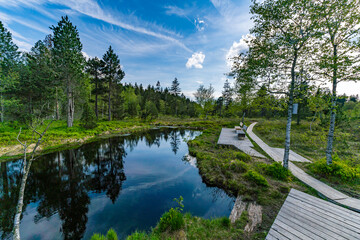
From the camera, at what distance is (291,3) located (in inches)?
262

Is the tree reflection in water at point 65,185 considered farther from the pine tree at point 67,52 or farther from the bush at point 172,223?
the pine tree at point 67,52

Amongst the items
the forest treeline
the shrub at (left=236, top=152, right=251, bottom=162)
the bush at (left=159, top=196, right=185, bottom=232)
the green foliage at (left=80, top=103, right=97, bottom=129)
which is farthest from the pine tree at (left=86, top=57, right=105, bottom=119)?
the bush at (left=159, top=196, right=185, bottom=232)

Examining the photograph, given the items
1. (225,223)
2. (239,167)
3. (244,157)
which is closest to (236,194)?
(239,167)

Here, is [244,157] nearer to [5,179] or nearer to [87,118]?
[5,179]

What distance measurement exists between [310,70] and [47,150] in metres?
22.2

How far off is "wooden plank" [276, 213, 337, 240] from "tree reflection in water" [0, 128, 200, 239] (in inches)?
297

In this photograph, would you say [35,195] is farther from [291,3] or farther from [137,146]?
[291,3]

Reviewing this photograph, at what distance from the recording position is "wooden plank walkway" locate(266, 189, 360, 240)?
3.73 m

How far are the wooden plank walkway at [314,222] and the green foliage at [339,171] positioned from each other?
4053mm

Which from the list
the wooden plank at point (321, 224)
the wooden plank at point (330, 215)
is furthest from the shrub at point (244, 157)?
the wooden plank at point (321, 224)

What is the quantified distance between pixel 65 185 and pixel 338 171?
16015 mm

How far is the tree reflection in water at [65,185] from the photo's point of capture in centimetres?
608

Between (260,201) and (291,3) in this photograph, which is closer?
(260,201)

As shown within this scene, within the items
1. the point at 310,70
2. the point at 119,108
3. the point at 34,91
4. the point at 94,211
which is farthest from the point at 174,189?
the point at 119,108
